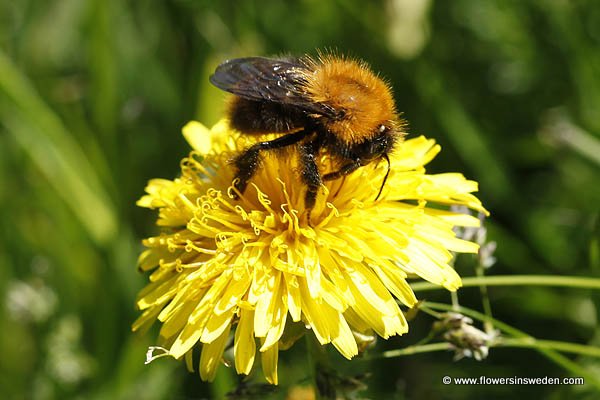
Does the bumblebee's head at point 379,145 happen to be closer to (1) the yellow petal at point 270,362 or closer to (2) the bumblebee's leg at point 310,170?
(2) the bumblebee's leg at point 310,170

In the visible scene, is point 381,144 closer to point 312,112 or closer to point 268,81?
point 312,112

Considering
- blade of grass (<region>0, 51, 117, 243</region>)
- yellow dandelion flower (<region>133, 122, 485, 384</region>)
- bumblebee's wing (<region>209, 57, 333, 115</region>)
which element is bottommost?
yellow dandelion flower (<region>133, 122, 485, 384</region>)

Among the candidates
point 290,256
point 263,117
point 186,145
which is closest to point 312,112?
point 263,117

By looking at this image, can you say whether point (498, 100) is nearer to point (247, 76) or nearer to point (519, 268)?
point (519, 268)

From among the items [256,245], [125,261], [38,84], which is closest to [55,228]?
[125,261]

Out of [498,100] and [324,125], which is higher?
[498,100]

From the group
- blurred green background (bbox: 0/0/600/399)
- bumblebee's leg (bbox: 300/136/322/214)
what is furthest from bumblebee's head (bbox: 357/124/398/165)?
blurred green background (bbox: 0/0/600/399)

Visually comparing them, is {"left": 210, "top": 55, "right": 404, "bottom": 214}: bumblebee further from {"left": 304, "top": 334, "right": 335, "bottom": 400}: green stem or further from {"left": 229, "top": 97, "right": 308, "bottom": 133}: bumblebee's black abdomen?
{"left": 304, "top": 334, "right": 335, "bottom": 400}: green stem
